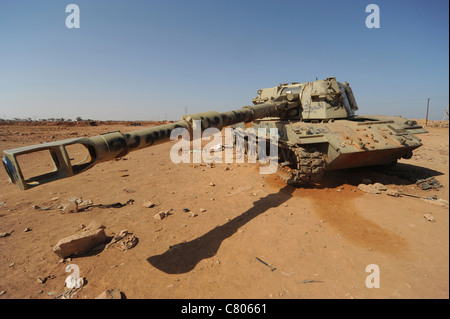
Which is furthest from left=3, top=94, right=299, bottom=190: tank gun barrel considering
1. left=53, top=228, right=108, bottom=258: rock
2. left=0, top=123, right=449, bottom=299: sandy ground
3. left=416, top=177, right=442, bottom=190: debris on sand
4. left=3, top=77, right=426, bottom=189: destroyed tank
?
left=416, top=177, right=442, bottom=190: debris on sand

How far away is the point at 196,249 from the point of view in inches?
162

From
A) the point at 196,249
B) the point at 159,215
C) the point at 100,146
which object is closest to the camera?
the point at 100,146

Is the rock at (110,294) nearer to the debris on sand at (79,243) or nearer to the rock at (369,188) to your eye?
the debris on sand at (79,243)

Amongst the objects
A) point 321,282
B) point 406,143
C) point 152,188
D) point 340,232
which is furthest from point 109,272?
point 406,143

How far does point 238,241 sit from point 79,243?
282 centimetres

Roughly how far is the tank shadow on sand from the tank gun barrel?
1.91 m

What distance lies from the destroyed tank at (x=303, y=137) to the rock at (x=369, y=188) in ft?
2.25

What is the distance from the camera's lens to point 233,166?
9547 millimetres

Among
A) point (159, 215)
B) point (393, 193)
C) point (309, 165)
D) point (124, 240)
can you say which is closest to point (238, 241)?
point (159, 215)

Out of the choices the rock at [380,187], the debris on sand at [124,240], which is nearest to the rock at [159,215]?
the debris on sand at [124,240]

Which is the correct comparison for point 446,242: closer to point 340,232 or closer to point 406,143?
point 340,232

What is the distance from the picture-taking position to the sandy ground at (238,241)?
123 inches

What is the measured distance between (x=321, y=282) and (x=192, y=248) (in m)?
2.19

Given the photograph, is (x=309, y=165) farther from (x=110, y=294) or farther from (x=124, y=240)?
(x=110, y=294)
